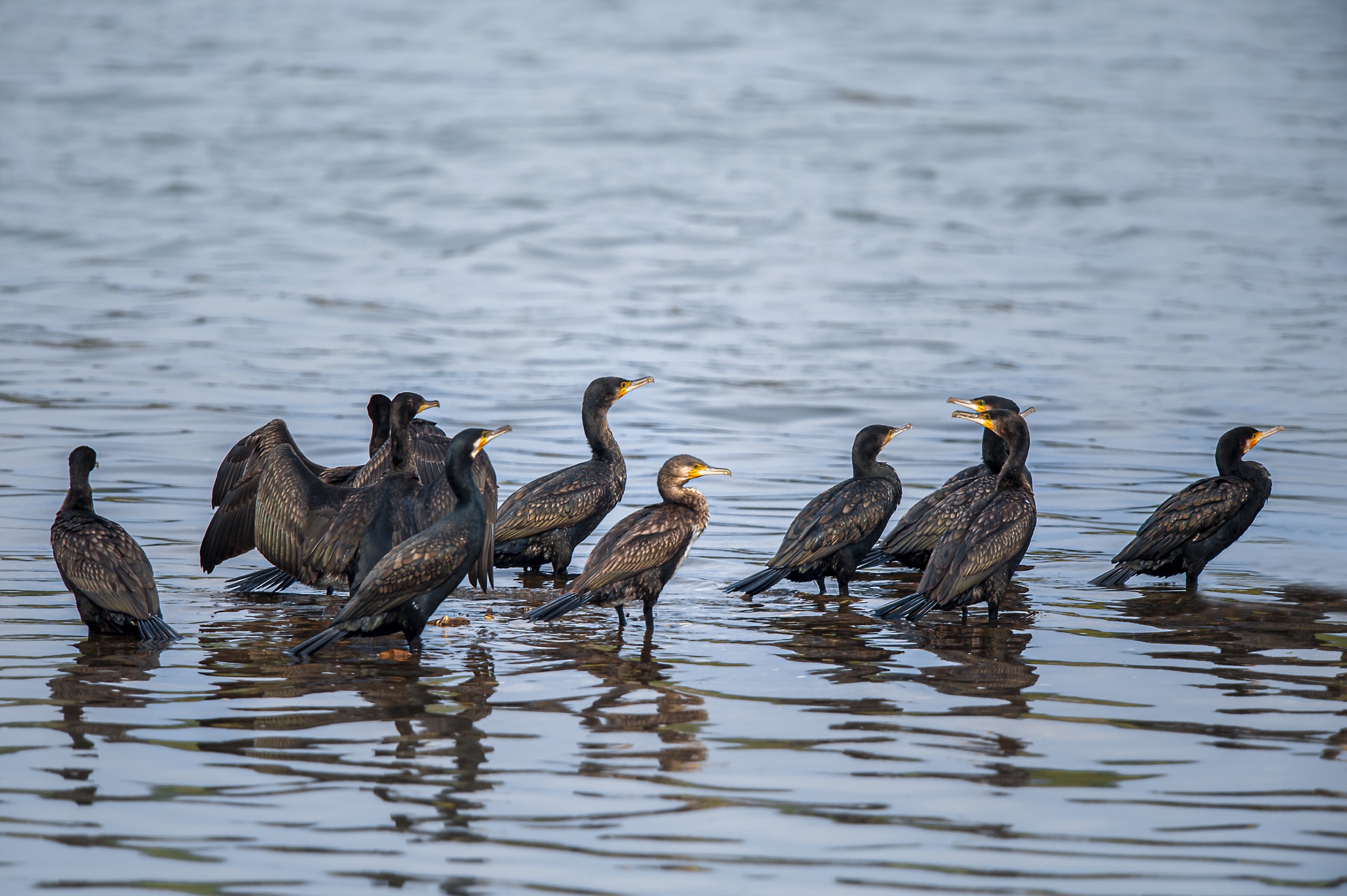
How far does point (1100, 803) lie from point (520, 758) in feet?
7.21

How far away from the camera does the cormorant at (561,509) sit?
9.60 metres

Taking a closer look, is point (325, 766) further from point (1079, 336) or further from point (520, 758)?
point (1079, 336)

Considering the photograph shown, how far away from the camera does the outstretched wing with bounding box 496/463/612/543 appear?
31.4 ft

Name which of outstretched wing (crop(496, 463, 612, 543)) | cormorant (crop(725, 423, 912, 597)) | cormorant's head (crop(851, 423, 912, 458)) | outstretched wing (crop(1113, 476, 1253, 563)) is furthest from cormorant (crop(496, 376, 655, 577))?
outstretched wing (crop(1113, 476, 1253, 563))

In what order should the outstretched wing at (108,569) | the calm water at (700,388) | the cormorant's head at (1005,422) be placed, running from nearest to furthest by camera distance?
the calm water at (700,388) < the outstretched wing at (108,569) < the cormorant's head at (1005,422)

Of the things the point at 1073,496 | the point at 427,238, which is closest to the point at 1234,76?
the point at 427,238

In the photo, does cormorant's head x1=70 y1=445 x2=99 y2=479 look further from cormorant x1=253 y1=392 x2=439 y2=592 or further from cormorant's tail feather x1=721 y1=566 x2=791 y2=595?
cormorant's tail feather x1=721 y1=566 x2=791 y2=595

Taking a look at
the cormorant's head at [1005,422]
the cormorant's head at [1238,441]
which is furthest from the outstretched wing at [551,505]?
the cormorant's head at [1238,441]

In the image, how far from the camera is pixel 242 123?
36750 mm

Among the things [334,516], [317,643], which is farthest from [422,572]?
[334,516]

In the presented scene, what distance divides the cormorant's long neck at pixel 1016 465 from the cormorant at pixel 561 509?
2317mm

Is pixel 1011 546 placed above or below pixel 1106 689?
above

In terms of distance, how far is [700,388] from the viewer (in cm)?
1755

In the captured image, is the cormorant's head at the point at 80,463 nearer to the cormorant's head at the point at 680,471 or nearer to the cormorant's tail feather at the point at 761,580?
the cormorant's head at the point at 680,471
